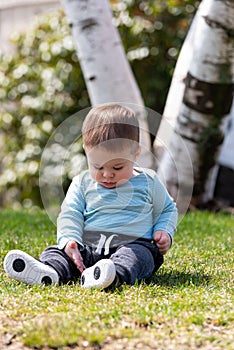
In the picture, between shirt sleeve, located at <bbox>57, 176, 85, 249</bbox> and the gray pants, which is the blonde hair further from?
the gray pants

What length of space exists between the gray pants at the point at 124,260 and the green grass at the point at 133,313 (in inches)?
2.9

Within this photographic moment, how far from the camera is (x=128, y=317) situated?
106 inches

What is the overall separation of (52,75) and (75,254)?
5.64 meters

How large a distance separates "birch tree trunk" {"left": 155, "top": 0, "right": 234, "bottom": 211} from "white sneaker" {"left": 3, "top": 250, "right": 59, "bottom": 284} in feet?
8.82

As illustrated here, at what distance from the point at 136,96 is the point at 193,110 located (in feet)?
1.73

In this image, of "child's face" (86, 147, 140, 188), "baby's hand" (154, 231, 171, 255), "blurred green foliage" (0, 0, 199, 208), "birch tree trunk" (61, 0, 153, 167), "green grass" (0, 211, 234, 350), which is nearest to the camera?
"green grass" (0, 211, 234, 350)

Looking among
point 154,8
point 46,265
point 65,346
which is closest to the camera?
point 65,346

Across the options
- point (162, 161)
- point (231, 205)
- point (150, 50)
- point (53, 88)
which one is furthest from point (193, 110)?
point (53, 88)

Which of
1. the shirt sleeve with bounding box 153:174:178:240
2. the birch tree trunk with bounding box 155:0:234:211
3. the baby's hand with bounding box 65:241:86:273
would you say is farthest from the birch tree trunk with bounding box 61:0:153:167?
the baby's hand with bounding box 65:241:86:273

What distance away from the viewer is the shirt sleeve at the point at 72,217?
11.5 ft

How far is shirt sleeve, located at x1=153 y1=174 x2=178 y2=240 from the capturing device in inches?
142

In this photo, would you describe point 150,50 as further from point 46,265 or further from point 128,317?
point 128,317

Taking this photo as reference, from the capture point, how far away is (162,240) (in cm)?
352

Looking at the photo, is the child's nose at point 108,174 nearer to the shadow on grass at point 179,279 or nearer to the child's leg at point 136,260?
the child's leg at point 136,260
